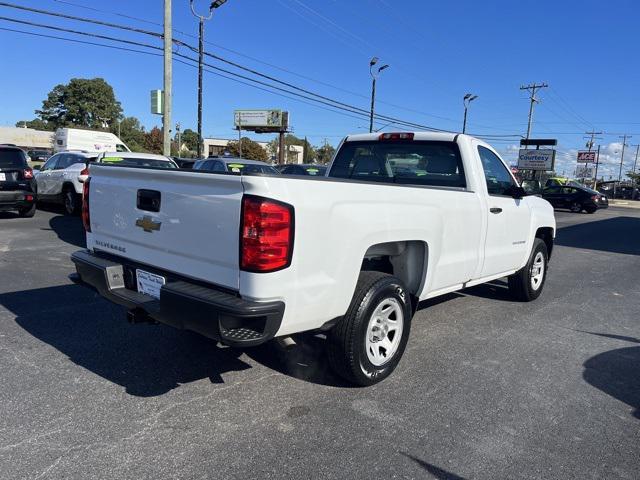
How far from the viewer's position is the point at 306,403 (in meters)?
3.36

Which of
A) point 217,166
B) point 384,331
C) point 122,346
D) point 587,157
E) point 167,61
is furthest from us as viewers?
point 587,157

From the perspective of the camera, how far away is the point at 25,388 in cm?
340

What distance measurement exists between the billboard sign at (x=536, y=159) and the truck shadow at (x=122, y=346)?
149 feet

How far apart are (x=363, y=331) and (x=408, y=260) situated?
93 cm

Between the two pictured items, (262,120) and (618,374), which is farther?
(262,120)

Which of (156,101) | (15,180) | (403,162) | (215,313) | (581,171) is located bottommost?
(215,313)

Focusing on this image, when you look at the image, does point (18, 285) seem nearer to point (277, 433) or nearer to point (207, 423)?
point (207, 423)

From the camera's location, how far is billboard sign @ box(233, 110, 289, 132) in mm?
76562

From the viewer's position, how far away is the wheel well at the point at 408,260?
4.00 m

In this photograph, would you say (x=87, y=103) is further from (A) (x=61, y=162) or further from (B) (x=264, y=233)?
(B) (x=264, y=233)

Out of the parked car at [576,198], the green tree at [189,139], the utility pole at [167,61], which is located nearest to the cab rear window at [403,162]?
the utility pole at [167,61]

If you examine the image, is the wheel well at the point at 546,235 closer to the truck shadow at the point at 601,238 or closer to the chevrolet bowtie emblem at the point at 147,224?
the chevrolet bowtie emblem at the point at 147,224

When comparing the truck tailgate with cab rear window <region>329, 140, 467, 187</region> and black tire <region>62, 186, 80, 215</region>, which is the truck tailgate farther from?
black tire <region>62, 186, 80, 215</region>

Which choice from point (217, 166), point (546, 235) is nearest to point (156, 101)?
point (217, 166)
